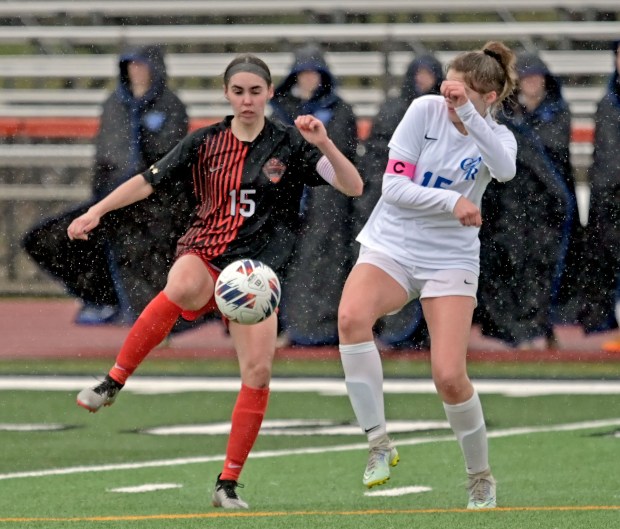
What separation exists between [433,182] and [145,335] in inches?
58.0

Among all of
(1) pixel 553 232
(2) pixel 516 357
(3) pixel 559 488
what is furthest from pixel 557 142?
(3) pixel 559 488

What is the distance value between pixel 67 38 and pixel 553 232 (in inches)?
257

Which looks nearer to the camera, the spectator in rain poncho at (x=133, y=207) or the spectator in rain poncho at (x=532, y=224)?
the spectator in rain poncho at (x=532, y=224)

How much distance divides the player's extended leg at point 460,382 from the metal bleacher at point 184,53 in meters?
9.11

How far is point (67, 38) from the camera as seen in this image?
17.3 meters

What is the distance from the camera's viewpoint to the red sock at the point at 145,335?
7.13m

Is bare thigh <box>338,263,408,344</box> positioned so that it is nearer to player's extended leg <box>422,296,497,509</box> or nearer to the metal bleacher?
player's extended leg <box>422,296,497,509</box>

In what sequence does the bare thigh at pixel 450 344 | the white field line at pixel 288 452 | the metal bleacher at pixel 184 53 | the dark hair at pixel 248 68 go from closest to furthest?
→ the bare thigh at pixel 450 344 < the dark hair at pixel 248 68 < the white field line at pixel 288 452 < the metal bleacher at pixel 184 53

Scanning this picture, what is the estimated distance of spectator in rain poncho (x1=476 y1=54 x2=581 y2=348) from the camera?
43.5 ft

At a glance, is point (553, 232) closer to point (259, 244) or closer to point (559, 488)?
point (559, 488)

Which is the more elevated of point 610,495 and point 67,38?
point 67,38

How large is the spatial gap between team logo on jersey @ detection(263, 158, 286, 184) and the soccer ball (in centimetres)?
45

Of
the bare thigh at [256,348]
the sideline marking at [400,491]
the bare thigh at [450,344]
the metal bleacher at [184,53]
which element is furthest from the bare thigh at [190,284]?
the metal bleacher at [184,53]

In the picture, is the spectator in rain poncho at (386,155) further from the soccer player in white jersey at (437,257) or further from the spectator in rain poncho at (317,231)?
the soccer player in white jersey at (437,257)
